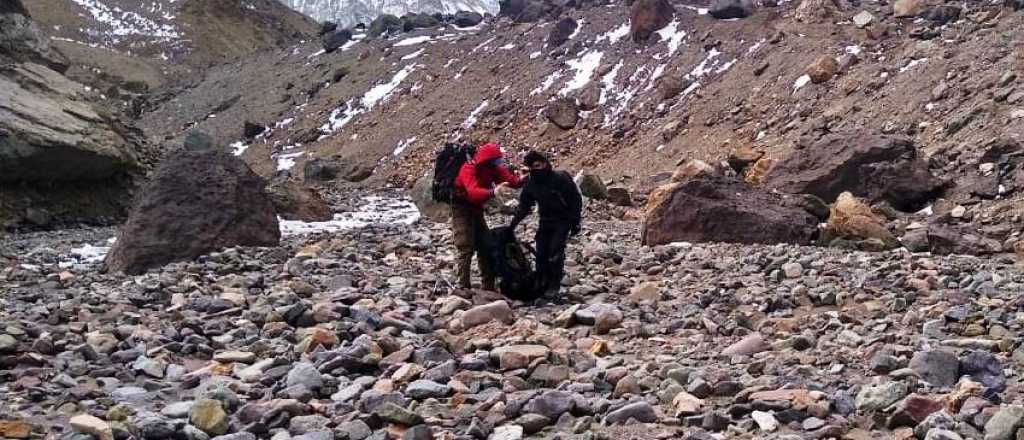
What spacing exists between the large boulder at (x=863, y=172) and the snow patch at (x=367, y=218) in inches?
320

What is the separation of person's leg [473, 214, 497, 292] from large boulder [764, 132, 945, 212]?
26.1 ft

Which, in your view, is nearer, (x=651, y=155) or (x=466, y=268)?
(x=466, y=268)

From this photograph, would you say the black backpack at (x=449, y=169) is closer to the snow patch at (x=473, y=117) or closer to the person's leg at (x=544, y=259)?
the person's leg at (x=544, y=259)

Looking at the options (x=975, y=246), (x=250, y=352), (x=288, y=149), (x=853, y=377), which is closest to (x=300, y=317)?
(x=250, y=352)

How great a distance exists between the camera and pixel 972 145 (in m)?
16.1

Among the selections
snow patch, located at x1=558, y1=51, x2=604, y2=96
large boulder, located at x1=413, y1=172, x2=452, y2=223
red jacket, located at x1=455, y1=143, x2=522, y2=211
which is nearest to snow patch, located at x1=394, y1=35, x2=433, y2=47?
snow patch, located at x1=558, y1=51, x2=604, y2=96

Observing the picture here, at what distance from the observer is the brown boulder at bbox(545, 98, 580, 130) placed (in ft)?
102

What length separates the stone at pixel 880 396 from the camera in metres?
5.00

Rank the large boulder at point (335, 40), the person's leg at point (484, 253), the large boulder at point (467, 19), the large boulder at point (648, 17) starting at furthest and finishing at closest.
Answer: the large boulder at point (335, 40)
the large boulder at point (467, 19)
the large boulder at point (648, 17)
the person's leg at point (484, 253)

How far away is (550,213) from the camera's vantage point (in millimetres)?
10000

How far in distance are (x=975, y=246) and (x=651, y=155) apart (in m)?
14.7

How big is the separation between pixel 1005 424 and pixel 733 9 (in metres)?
30.7

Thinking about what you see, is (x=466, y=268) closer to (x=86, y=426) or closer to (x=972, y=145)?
(x=86, y=426)

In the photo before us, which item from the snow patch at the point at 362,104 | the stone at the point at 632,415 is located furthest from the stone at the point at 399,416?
the snow patch at the point at 362,104
